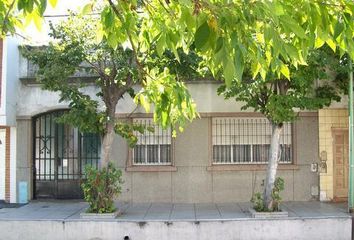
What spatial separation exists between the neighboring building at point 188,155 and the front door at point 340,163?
64 centimetres

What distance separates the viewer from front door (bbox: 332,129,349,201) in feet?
50.0

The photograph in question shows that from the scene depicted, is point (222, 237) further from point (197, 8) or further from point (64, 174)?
point (197, 8)

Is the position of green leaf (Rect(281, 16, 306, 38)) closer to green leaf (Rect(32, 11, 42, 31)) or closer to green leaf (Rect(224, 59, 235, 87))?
green leaf (Rect(224, 59, 235, 87))

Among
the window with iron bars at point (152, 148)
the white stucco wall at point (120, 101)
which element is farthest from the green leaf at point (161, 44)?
the window with iron bars at point (152, 148)

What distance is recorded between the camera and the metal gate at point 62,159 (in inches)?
623

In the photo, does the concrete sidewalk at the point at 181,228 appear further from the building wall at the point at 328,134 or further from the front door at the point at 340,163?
the front door at the point at 340,163

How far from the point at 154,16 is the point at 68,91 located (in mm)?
8975

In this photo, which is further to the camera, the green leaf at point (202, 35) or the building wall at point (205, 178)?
the building wall at point (205, 178)

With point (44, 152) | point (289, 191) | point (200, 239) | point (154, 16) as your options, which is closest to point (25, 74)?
point (44, 152)

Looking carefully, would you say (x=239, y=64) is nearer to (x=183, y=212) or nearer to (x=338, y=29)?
(x=338, y=29)

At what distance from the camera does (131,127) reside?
1293 centimetres

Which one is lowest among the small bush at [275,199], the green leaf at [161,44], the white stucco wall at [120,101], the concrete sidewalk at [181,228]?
the concrete sidewalk at [181,228]

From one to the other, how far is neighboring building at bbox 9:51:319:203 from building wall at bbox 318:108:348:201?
0.59ft

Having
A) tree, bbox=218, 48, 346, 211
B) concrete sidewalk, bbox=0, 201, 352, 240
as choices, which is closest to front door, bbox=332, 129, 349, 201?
tree, bbox=218, 48, 346, 211
